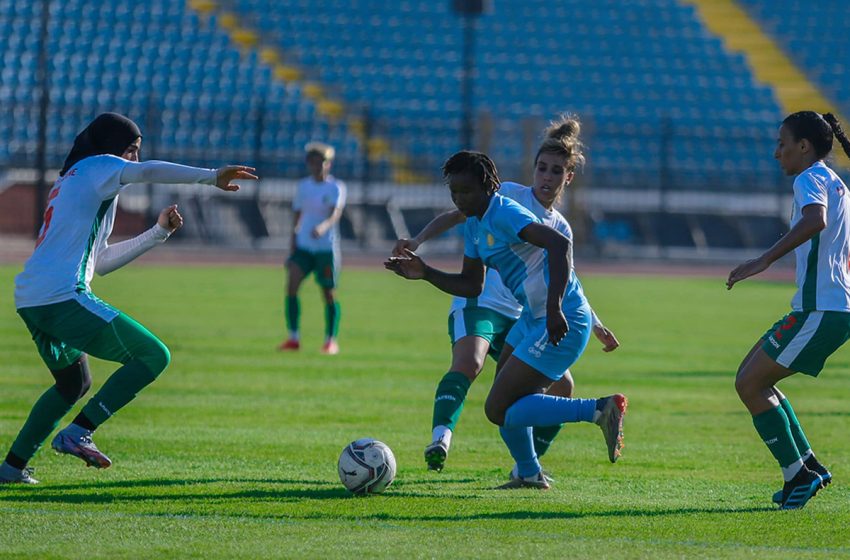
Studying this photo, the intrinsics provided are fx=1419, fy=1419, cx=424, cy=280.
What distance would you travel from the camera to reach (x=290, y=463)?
27.7 ft

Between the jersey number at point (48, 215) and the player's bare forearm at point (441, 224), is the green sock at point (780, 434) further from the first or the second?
the jersey number at point (48, 215)

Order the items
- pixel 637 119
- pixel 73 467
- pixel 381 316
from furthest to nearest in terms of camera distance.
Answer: pixel 637 119 < pixel 381 316 < pixel 73 467

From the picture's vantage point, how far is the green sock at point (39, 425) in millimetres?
7402

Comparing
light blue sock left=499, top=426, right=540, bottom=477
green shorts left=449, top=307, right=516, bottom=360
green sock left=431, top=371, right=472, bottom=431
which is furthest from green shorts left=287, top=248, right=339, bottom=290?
Answer: light blue sock left=499, top=426, right=540, bottom=477

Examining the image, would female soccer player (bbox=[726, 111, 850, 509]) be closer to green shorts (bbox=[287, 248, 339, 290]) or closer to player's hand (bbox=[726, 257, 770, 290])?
player's hand (bbox=[726, 257, 770, 290])

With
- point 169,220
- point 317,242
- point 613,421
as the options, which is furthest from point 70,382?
point 317,242

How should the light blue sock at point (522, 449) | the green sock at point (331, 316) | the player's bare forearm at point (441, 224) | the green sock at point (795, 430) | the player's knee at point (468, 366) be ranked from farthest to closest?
the green sock at point (331, 316), the player's bare forearm at point (441, 224), the player's knee at point (468, 366), the light blue sock at point (522, 449), the green sock at point (795, 430)

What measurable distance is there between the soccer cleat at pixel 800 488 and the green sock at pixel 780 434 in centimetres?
9

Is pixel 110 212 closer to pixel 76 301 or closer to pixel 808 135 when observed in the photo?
pixel 76 301

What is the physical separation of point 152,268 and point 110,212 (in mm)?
21813

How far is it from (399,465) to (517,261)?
184 centimetres

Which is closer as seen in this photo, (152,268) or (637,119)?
(152,268)

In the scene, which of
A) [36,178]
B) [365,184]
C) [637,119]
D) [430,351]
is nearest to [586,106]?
[637,119]

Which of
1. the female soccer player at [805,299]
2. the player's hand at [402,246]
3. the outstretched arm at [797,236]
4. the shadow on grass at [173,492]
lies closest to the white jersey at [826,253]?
the female soccer player at [805,299]
